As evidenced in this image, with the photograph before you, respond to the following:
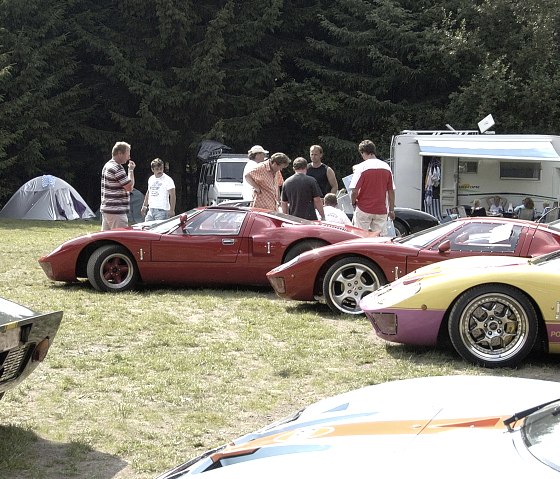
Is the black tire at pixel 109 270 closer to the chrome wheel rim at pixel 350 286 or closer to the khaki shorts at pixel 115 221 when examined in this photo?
the khaki shorts at pixel 115 221

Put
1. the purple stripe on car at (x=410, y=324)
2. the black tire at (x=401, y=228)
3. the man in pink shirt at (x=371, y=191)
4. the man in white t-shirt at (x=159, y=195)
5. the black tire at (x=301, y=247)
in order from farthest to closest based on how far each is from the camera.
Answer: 1. the black tire at (x=401, y=228)
2. the man in white t-shirt at (x=159, y=195)
3. the man in pink shirt at (x=371, y=191)
4. the black tire at (x=301, y=247)
5. the purple stripe on car at (x=410, y=324)

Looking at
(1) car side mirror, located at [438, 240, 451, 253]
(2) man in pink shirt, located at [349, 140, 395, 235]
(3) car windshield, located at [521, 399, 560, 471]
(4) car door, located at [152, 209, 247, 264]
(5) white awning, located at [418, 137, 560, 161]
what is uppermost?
(5) white awning, located at [418, 137, 560, 161]

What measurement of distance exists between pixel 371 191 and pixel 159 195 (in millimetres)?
3615

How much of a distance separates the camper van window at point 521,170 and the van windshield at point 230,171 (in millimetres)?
7305

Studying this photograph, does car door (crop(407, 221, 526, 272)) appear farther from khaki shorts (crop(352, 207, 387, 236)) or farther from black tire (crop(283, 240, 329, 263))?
khaki shorts (crop(352, 207, 387, 236))

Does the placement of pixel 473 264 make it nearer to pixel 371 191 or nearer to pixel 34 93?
pixel 371 191

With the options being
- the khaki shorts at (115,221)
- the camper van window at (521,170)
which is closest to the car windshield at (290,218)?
the khaki shorts at (115,221)

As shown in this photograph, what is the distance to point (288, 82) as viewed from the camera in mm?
33031

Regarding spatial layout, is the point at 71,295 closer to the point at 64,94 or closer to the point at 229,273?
the point at 229,273

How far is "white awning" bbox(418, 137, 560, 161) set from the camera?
20.2 meters

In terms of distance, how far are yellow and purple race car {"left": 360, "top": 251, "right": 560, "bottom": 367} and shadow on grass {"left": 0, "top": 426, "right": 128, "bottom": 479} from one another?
2.81m

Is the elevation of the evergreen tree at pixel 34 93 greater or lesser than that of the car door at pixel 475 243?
greater

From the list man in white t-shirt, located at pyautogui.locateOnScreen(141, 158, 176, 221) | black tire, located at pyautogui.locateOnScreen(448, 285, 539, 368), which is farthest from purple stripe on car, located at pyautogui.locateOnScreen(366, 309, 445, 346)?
man in white t-shirt, located at pyautogui.locateOnScreen(141, 158, 176, 221)

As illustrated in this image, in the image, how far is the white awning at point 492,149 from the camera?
2019 centimetres
